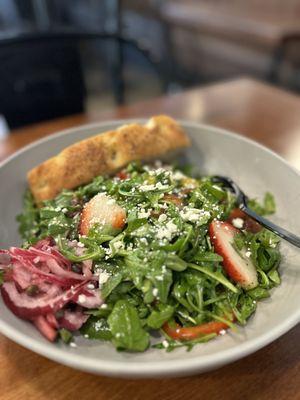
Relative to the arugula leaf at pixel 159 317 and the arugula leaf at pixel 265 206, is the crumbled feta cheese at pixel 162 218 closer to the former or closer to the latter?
the arugula leaf at pixel 159 317

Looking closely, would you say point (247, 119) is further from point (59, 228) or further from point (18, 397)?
point (18, 397)

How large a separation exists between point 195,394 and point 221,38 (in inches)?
179

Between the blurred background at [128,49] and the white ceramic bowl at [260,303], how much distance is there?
91 centimetres

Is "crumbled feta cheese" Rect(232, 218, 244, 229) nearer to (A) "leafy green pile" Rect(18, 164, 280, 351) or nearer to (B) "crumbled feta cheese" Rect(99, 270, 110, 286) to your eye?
(A) "leafy green pile" Rect(18, 164, 280, 351)

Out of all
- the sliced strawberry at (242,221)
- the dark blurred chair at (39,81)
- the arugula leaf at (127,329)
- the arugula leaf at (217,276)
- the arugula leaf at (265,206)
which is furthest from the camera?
the dark blurred chair at (39,81)

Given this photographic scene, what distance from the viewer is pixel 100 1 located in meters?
4.63

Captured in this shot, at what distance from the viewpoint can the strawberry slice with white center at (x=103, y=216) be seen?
101cm

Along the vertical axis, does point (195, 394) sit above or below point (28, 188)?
below

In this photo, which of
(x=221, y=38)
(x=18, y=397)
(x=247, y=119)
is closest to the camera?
(x=18, y=397)

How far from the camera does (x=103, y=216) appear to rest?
104 cm

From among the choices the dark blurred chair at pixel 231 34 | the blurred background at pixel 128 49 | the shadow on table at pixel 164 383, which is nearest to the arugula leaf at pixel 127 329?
the shadow on table at pixel 164 383

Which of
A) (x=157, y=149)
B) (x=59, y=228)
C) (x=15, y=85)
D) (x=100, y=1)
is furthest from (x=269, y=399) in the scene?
(x=100, y=1)

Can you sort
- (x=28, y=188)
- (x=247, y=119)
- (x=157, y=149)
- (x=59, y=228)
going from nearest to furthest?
1. (x=59, y=228)
2. (x=28, y=188)
3. (x=157, y=149)
4. (x=247, y=119)

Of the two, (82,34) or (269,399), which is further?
(82,34)
